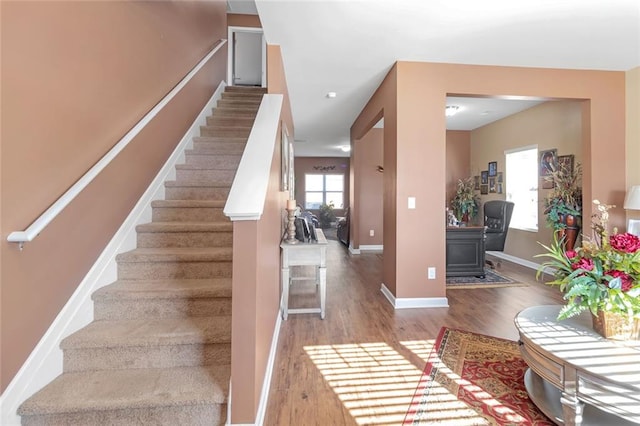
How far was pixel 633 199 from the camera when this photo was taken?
2.99m

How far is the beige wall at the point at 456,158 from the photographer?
21.1 feet

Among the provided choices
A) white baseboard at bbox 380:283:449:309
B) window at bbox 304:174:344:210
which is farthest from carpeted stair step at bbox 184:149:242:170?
window at bbox 304:174:344:210

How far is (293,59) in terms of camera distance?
10.2 feet

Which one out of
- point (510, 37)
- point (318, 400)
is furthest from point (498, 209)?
point (318, 400)

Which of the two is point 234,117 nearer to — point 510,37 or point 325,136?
point 510,37

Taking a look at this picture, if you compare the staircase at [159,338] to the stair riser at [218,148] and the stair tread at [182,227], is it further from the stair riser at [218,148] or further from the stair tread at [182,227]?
the stair riser at [218,148]

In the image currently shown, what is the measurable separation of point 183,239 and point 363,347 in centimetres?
170

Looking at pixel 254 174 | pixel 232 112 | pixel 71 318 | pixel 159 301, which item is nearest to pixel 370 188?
pixel 232 112

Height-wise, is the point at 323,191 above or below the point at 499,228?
above

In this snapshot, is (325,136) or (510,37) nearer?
(510,37)

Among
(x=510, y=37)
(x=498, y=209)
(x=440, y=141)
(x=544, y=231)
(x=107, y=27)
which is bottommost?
(x=544, y=231)

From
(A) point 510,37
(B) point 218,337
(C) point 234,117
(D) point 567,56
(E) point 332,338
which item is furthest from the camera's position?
(C) point 234,117

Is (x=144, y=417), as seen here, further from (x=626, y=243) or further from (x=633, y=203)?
(x=633, y=203)

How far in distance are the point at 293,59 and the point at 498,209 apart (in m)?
4.02
